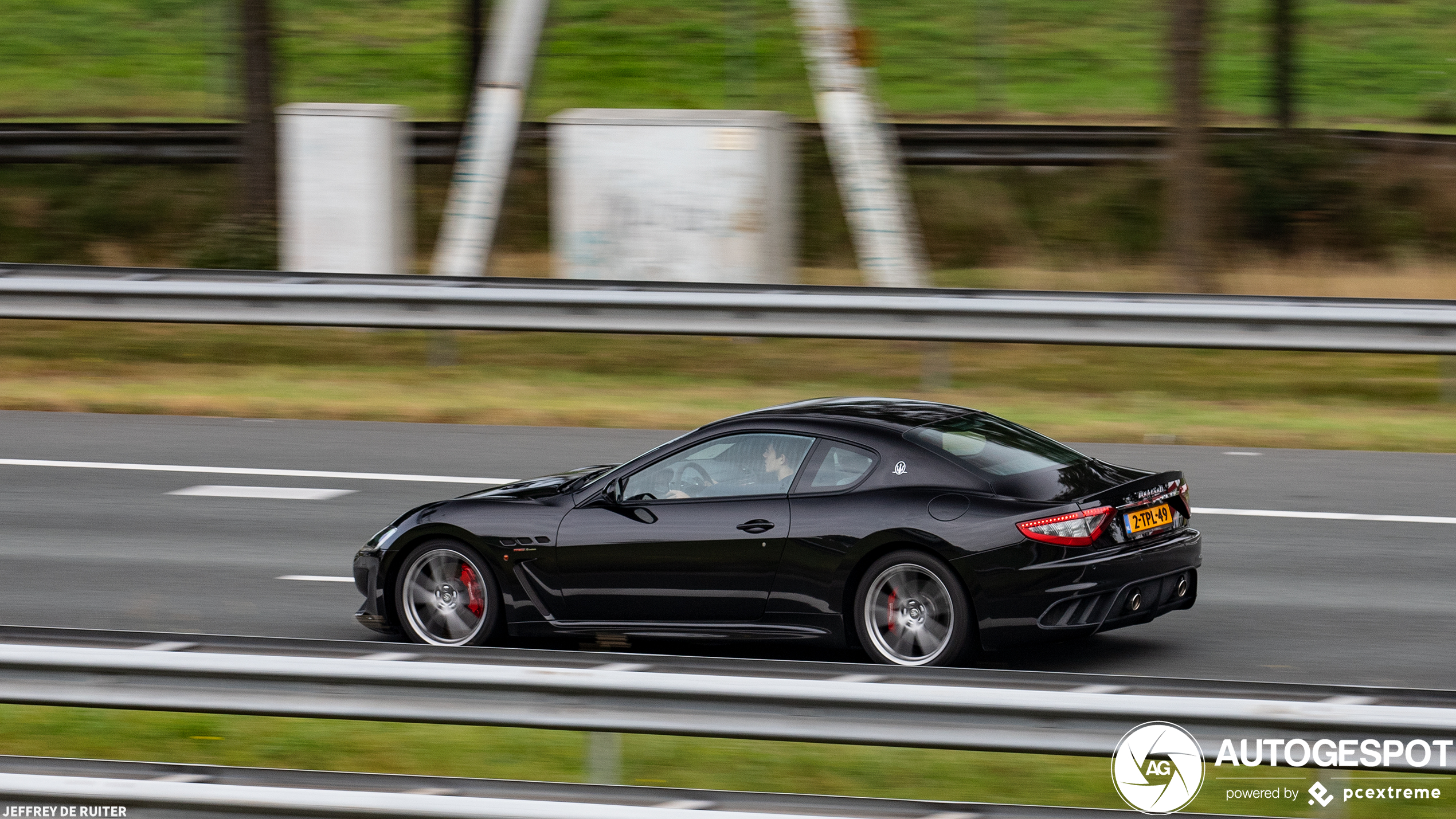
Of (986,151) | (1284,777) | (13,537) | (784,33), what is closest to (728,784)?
(1284,777)

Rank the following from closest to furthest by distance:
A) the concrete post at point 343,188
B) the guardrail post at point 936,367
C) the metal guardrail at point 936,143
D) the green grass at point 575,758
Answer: the green grass at point 575,758
the guardrail post at point 936,367
the concrete post at point 343,188
the metal guardrail at point 936,143

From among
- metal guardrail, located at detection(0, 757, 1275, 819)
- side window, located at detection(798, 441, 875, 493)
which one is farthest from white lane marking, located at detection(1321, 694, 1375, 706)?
side window, located at detection(798, 441, 875, 493)

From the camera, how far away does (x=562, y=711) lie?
541 cm

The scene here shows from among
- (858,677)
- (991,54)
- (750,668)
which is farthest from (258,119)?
(991,54)

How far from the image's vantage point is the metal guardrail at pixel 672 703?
506cm

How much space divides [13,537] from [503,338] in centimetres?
630

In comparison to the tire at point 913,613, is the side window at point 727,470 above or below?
above

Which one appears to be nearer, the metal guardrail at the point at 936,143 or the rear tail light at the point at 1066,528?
the rear tail light at the point at 1066,528

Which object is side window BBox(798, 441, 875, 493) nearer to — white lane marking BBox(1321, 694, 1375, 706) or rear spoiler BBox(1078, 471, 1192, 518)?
rear spoiler BBox(1078, 471, 1192, 518)

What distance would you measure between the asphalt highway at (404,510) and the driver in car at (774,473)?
0.78 m

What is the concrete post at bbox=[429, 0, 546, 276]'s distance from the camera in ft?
55.6

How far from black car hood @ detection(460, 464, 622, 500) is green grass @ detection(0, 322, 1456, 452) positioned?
4.50 metres

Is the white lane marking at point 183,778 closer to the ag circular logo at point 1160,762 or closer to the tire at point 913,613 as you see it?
the ag circular logo at point 1160,762

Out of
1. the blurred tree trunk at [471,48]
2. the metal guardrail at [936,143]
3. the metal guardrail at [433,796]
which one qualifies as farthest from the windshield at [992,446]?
the blurred tree trunk at [471,48]
